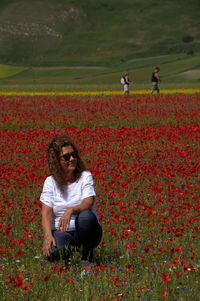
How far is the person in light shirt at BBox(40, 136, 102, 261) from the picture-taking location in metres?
6.46

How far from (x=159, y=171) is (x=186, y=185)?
1.69 m

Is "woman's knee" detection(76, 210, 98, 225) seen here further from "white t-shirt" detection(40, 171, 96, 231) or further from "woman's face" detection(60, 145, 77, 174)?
"woman's face" detection(60, 145, 77, 174)

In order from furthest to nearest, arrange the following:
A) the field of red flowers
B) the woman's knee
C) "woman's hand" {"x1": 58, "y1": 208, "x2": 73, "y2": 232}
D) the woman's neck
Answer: the woman's neck, "woman's hand" {"x1": 58, "y1": 208, "x2": 73, "y2": 232}, the woman's knee, the field of red flowers

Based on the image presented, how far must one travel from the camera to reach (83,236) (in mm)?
6457

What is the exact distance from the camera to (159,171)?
1328cm

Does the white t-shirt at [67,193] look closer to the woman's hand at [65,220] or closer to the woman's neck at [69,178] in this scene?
the woman's neck at [69,178]

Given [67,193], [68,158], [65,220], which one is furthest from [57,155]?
[65,220]

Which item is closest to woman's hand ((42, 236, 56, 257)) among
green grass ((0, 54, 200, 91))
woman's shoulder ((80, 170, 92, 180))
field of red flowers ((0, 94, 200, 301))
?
field of red flowers ((0, 94, 200, 301))

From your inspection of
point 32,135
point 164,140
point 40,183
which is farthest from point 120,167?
point 32,135

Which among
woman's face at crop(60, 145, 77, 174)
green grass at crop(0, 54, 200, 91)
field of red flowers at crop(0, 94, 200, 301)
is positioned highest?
green grass at crop(0, 54, 200, 91)

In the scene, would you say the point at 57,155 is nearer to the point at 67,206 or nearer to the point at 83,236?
the point at 67,206

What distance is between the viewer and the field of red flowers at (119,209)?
18.1 ft

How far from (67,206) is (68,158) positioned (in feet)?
1.71

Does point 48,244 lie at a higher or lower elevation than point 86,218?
lower
